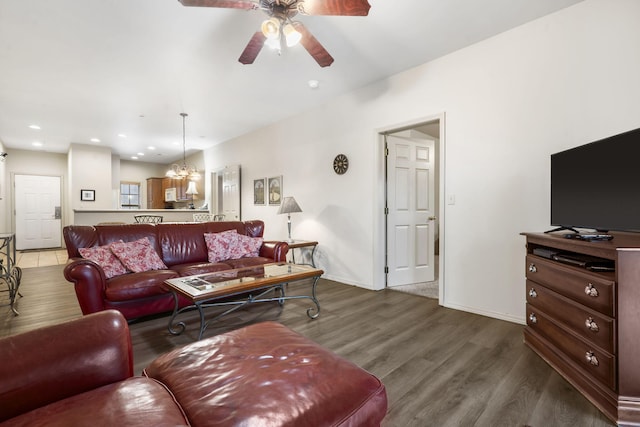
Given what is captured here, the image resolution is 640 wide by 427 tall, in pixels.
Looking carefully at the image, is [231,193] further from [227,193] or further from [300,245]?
[300,245]

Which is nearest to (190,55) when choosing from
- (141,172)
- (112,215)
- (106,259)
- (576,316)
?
(106,259)

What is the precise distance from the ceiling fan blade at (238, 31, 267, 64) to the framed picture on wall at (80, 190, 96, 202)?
689 centimetres

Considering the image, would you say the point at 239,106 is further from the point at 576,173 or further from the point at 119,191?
the point at 119,191

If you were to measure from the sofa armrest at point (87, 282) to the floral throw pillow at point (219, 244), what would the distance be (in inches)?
46.6

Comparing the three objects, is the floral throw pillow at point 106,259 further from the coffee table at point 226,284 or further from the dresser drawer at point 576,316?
the dresser drawer at point 576,316

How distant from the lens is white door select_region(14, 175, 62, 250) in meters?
7.55

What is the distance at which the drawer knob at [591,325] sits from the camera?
1558mm

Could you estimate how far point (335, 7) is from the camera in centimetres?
188

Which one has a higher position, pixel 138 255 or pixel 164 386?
pixel 138 255

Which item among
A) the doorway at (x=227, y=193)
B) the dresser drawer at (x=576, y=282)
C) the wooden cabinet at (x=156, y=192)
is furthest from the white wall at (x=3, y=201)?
the dresser drawer at (x=576, y=282)

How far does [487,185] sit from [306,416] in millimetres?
2744

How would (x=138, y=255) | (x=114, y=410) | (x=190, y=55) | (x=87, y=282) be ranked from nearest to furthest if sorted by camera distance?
(x=114, y=410) → (x=87, y=282) → (x=138, y=255) → (x=190, y=55)

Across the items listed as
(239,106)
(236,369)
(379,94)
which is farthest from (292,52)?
(236,369)

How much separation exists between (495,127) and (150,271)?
3638mm
